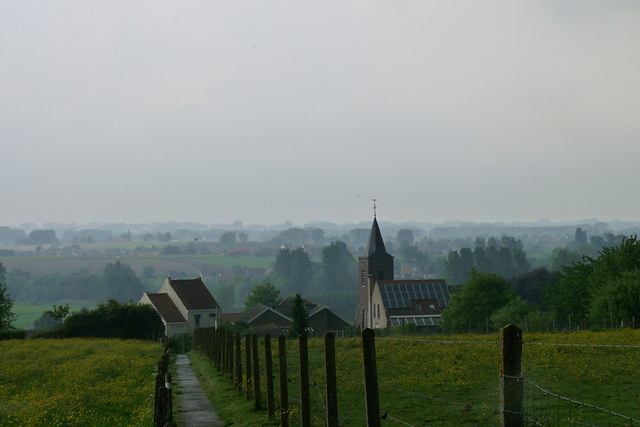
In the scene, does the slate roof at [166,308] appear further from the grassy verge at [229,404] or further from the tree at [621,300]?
the grassy verge at [229,404]

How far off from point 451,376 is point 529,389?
443 centimetres

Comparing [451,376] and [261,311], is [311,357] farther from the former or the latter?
[261,311]

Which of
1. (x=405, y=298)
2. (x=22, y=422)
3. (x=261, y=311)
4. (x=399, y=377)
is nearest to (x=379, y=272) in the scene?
(x=405, y=298)

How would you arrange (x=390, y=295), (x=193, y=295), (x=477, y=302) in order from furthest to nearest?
(x=390, y=295), (x=193, y=295), (x=477, y=302)

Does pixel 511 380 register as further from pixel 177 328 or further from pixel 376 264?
pixel 376 264

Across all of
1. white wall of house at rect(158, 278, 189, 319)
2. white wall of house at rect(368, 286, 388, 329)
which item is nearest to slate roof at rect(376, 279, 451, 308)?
white wall of house at rect(368, 286, 388, 329)

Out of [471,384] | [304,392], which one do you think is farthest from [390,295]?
[304,392]

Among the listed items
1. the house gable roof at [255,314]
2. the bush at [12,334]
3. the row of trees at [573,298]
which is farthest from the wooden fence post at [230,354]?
the house gable roof at [255,314]

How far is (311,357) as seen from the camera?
36.6 meters

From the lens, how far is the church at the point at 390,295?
A: 113312mm

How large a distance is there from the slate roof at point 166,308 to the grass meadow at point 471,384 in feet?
230

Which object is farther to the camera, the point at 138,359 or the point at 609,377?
the point at 138,359

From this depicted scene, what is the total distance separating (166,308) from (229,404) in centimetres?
8596

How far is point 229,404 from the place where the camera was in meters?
23.6
